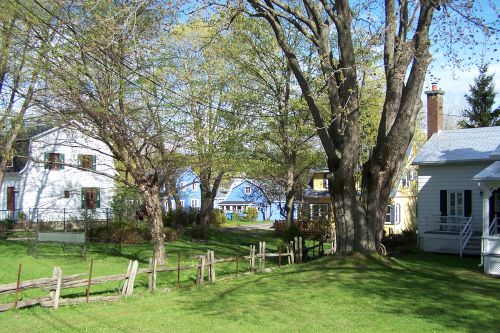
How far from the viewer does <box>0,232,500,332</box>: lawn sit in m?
9.85

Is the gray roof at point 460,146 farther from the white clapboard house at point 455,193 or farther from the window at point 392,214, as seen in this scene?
the window at point 392,214

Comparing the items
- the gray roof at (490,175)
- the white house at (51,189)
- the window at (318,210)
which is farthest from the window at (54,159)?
the gray roof at (490,175)

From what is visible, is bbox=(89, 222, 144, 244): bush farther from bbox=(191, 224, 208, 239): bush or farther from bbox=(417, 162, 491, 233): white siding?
bbox=(417, 162, 491, 233): white siding

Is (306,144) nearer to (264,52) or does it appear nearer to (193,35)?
(264,52)

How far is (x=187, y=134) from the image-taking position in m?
22.0

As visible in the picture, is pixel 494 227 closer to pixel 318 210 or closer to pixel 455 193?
pixel 455 193

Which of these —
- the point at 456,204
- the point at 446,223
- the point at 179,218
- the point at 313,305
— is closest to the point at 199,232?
the point at 179,218

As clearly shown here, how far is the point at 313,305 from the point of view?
11.9m

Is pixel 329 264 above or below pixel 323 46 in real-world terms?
below

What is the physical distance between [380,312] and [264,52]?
18.9 m

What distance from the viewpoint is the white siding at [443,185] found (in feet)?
83.1

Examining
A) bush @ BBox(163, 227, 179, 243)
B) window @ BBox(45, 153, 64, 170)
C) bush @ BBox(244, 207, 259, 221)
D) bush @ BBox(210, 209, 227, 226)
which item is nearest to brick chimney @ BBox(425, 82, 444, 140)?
bush @ BBox(163, 227, 179, 243)

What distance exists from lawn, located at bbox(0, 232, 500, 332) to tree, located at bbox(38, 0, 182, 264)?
4957mm

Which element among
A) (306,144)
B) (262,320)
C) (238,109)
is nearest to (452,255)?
(306,144)
